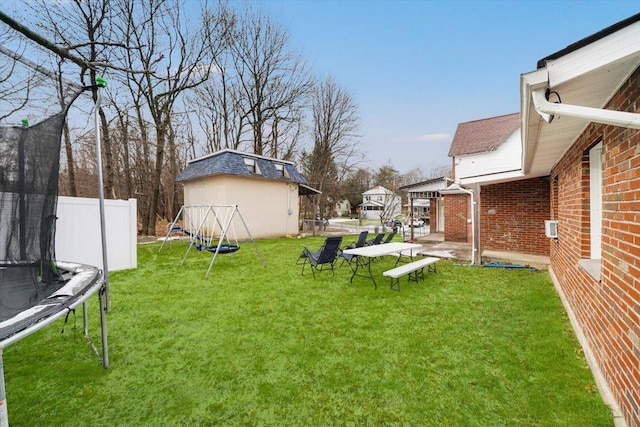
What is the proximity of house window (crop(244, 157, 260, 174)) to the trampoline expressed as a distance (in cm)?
1266

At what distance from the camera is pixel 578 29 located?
2553 millimetres

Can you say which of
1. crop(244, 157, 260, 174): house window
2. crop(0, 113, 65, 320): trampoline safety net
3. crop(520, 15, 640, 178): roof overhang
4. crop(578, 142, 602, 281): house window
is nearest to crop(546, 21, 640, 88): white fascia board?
crop(520, 15, 640, 178): roof overhang

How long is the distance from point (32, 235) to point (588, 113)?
4287mm

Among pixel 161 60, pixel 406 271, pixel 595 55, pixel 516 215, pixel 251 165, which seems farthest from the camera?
pixel 251 165

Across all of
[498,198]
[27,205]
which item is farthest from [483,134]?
[27,205]

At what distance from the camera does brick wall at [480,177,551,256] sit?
917 cm

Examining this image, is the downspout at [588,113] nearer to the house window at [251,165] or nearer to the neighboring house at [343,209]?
the house window at [251,165]

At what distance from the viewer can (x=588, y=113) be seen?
6.00ft

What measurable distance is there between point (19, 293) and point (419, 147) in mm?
34014

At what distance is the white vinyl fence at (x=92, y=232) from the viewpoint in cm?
663

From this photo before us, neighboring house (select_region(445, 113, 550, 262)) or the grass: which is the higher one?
neighboring house (select_region(445, 113, 550, 262))

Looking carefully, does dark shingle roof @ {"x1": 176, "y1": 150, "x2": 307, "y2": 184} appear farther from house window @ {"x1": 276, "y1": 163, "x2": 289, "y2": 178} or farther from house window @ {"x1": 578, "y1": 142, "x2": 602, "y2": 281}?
house window @ {"x1": 578, "y1": 142, "x2": 602, "y2": 281}

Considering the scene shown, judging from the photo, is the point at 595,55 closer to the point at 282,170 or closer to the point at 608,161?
the point at 608,161

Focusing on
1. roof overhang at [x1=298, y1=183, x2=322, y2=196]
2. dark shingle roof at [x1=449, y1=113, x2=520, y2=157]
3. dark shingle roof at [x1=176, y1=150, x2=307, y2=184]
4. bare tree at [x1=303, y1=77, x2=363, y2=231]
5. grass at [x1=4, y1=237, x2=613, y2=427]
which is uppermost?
→ bare tree at [x1=303, y1=77, x2=363, y2=231]
